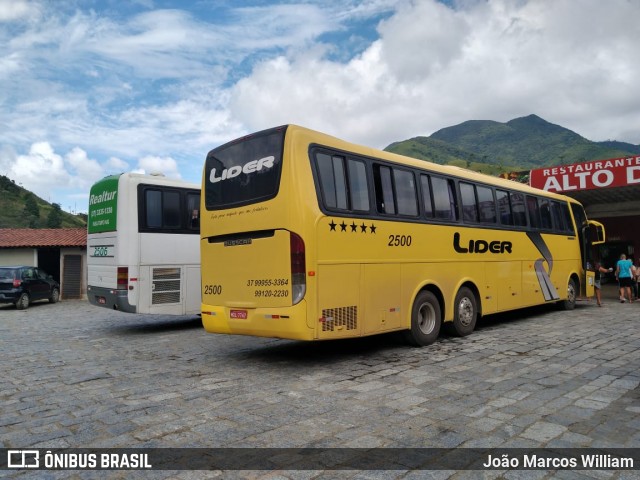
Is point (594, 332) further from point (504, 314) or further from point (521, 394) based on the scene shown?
point (521, 394)

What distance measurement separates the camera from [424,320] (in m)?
9.02

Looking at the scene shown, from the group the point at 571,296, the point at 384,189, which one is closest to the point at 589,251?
the point at 571,296

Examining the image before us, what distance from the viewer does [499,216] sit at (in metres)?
11.3

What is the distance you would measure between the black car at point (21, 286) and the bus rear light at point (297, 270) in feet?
55.8

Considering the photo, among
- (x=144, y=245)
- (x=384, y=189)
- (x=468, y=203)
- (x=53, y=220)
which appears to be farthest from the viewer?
(x=53, y=220)

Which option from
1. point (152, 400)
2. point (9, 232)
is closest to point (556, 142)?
point (9, 232)

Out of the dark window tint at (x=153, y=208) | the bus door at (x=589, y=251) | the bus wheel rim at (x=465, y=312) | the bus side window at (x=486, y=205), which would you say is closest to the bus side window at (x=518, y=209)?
the bus side window at (x=486, y=205)

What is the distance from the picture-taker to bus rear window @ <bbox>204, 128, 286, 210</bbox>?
285 inches

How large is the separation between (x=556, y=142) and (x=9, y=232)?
668 ft

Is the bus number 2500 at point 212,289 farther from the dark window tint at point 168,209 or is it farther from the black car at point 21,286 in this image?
the black car at point 21,286

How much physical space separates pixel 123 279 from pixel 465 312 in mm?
7406

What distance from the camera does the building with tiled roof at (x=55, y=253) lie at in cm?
2492

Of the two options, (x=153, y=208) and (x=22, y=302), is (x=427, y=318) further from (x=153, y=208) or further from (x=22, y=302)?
(x=22, y=302)

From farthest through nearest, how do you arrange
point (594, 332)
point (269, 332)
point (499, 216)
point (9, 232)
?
point (9, 232) → point (499, 216) → point (594, 332) → point (269, 332)
